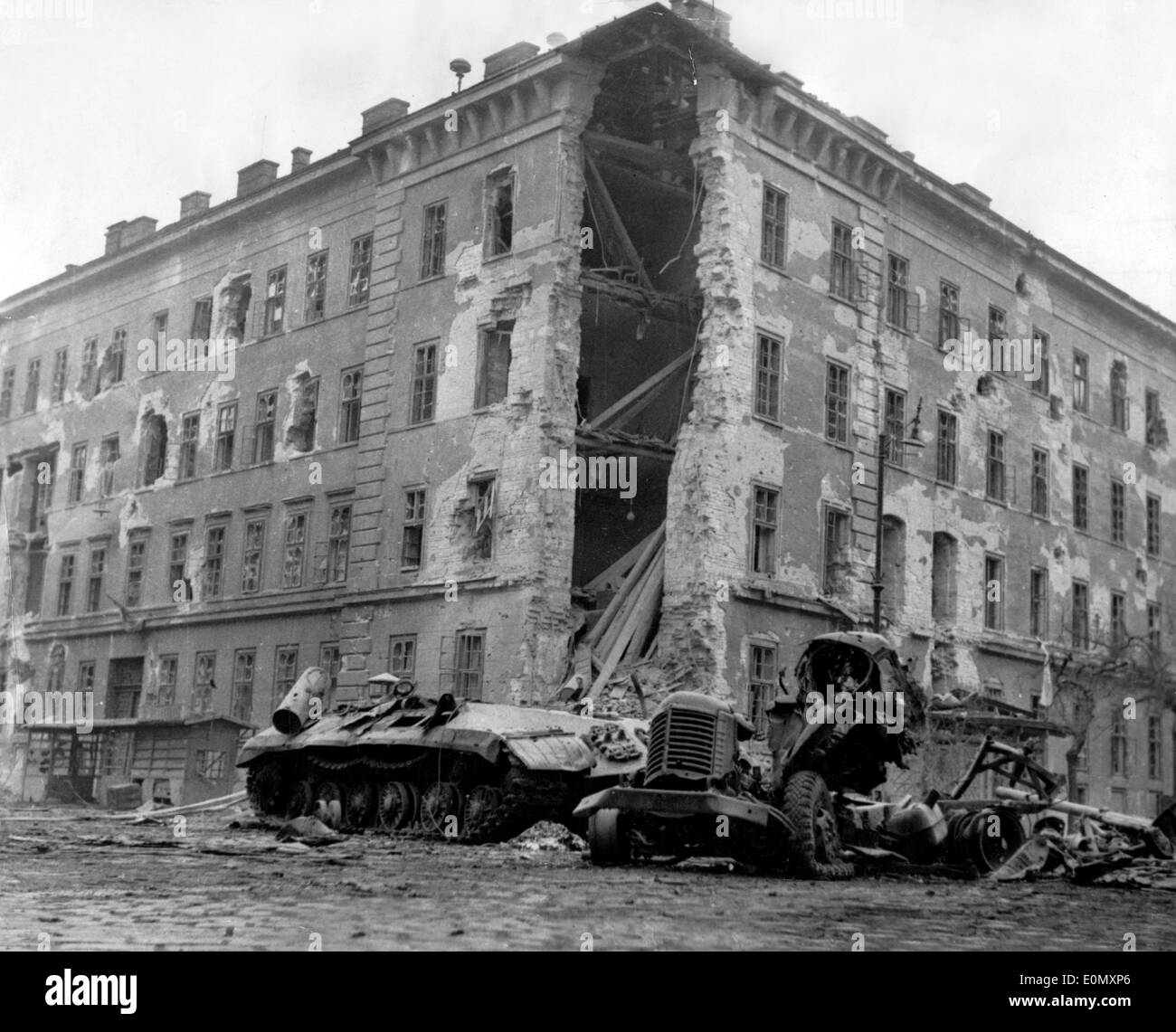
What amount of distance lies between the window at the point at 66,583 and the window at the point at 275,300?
9.45m

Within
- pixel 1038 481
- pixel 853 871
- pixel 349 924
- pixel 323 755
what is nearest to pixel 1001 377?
pixel 1038 481

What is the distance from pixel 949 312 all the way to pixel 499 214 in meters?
11.2

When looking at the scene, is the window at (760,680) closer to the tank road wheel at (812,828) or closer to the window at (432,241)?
the window at (432,241)

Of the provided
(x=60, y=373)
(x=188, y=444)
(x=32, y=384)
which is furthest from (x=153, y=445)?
(x=32, y=384)

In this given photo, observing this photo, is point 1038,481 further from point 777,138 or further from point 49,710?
point 49,710

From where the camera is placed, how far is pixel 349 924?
357 inches

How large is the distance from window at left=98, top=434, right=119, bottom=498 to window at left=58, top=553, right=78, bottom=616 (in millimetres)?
2092

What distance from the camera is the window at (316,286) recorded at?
35969 millimetres

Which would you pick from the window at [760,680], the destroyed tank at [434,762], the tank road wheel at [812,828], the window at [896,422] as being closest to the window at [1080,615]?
the window at [896,422]

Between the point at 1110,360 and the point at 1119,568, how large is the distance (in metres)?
5.57

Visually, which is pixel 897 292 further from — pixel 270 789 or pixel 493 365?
pixel 270 789

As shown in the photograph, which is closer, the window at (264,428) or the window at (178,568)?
the window at (264,428)

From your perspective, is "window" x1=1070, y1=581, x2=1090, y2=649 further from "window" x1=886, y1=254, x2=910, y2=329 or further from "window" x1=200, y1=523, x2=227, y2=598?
"window" x1=200, y1=523, x2=227, y2=598

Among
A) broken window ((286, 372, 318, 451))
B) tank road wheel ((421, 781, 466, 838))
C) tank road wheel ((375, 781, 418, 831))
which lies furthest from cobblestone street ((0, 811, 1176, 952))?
broken window ((286, 372, 318, 451))
